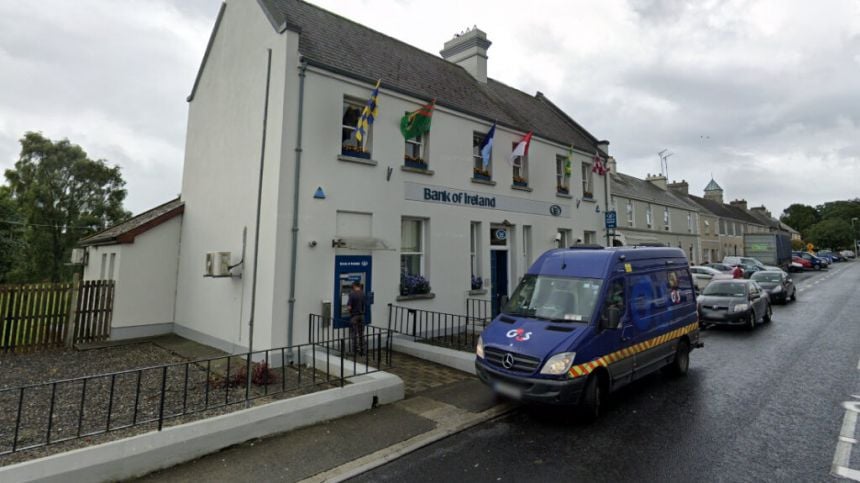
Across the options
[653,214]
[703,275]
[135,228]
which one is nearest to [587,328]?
[135,228]

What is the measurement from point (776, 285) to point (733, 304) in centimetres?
894

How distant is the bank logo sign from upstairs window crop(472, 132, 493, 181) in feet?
2.19

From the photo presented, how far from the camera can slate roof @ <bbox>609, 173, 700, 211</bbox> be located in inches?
1212

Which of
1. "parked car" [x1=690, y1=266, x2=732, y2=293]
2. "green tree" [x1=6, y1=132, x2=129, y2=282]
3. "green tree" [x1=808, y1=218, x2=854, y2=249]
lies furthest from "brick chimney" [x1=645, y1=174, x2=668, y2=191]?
"green tree" [x1=808, y1=218, x2=854, y2=249]

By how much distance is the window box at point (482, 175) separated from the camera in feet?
44.8

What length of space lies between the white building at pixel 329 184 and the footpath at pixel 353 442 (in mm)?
3598

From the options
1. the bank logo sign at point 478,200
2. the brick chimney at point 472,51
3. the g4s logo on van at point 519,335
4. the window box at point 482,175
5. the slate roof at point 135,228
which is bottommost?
the g4s logo on van at point 519,335

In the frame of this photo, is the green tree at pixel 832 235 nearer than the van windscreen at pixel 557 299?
No

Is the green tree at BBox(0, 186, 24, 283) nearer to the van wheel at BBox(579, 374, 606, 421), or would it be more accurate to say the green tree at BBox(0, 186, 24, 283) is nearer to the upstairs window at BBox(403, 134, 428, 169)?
the upstairs window at BBox(403, 134, 428, 169)

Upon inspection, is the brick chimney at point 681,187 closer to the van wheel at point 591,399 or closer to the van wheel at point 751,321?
the van wheel at point 751,321

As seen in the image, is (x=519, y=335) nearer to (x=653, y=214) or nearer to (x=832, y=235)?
(x=653, y=214)

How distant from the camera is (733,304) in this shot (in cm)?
1353

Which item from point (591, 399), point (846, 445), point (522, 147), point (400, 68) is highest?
point (400, 68)

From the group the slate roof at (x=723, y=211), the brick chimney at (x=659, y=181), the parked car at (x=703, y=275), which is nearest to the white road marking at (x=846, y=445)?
the parked car at (x=703, y=275)
